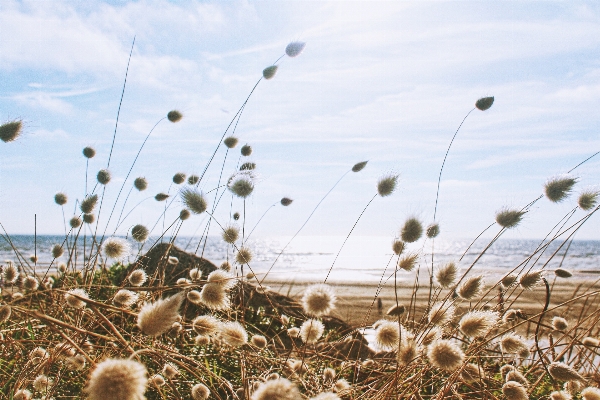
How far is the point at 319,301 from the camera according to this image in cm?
158

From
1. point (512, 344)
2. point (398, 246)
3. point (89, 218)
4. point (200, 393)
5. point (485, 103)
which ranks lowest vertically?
point (200, 393)

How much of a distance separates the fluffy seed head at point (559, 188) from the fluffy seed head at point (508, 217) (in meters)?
0.22

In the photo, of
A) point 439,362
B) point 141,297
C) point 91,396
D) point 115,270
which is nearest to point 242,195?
point 141,297

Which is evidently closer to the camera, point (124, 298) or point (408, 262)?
point (124, 298)

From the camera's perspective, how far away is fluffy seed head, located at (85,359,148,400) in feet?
2.84

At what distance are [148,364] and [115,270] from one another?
4577mm

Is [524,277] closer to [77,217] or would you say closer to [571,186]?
[571,186]

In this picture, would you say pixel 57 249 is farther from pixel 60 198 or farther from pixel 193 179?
pixel 193 179

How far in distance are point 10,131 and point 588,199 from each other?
3.51 m

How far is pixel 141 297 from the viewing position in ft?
8.66

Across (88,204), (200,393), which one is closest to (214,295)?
(200,393)

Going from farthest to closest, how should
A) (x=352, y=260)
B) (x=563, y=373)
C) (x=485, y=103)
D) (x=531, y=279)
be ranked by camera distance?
1. (x=352, y=260)
2. (x=485, y=103)
3. (x=531, y=279)
4. (x=563, y=373)

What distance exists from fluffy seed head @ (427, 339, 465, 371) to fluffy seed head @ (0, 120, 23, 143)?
2517 mm

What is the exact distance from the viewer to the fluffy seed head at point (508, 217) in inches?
96.1
